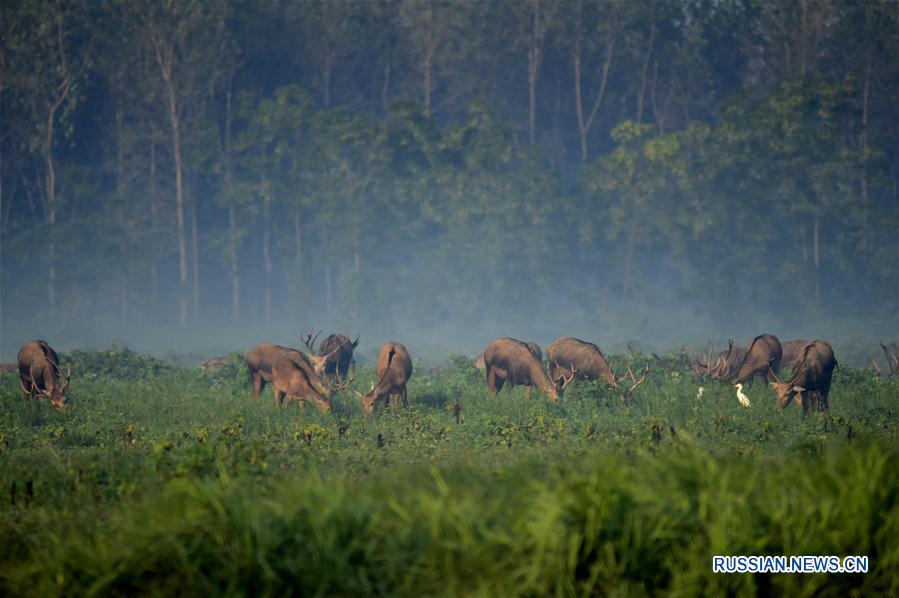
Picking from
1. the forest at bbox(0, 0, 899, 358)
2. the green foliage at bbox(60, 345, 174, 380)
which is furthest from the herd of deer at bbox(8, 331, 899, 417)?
the forest at bbox(0, 0, 899, 358)

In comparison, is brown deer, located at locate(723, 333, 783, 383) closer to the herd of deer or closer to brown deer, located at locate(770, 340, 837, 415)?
the herd of deer

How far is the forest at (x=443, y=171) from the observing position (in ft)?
153

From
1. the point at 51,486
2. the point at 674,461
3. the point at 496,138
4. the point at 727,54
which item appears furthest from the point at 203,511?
the point at 727,54

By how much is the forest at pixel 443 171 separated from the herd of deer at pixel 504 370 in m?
23.8

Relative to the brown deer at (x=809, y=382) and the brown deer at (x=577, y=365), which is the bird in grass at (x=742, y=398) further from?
the brown deer at (x=577, y=365)

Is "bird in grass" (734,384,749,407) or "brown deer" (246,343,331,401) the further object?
"brown deer" (246,343,331,401)

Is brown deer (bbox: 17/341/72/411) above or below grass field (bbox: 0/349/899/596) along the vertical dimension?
below

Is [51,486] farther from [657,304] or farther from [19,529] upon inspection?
[657,304]

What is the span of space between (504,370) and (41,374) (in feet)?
30.1

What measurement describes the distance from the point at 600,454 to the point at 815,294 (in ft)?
123

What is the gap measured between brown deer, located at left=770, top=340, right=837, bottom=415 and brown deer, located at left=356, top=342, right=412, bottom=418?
6698mm

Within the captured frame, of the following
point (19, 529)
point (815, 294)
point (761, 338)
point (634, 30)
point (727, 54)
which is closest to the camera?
point (19, 529)

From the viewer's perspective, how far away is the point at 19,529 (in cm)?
949

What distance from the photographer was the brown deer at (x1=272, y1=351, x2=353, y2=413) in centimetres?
1859
